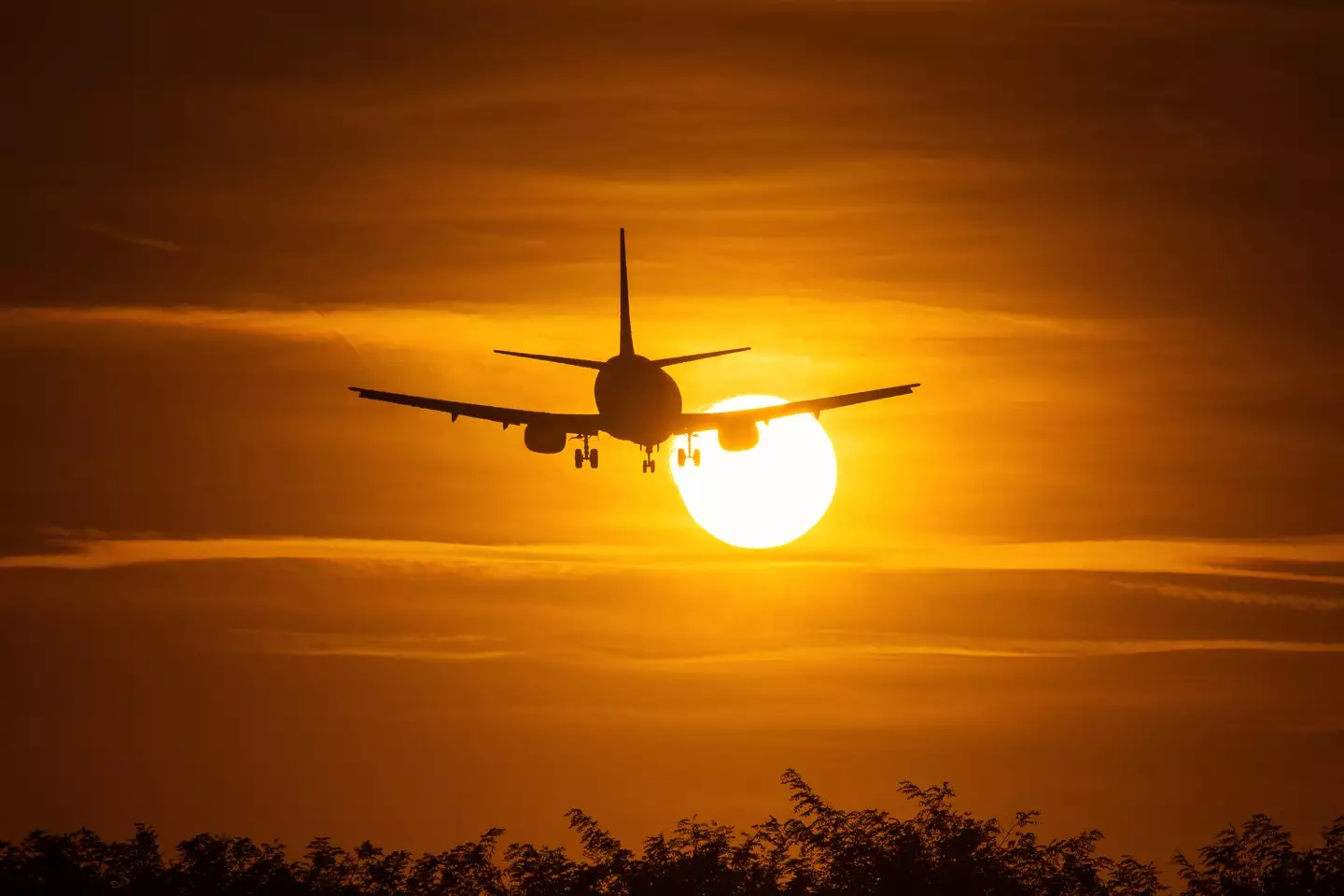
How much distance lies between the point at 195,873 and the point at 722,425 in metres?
54.9

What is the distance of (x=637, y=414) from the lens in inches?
4161

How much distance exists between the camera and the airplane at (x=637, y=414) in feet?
347

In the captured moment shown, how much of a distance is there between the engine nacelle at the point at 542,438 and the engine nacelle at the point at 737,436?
9.29 m

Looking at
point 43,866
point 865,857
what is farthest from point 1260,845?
point 43,866

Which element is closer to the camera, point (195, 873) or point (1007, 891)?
point (1007, 891)

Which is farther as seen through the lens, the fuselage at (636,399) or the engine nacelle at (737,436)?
the engine nacelle at (737,436)

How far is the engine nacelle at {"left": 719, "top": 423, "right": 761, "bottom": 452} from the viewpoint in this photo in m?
111

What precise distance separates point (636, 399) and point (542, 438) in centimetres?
622

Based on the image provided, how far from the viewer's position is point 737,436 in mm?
111375

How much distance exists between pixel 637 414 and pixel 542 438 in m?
6.08

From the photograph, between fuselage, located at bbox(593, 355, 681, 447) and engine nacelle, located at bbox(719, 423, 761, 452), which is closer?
fuselage, located at bbox(593, 355, 681, 447)

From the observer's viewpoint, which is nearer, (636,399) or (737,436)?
(636,399)

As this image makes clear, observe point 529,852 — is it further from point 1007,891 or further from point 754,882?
point 1007,891

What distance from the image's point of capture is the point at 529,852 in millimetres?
133125
